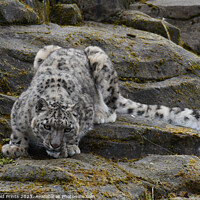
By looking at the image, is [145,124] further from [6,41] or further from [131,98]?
[6,41]

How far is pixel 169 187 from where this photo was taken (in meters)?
4.68

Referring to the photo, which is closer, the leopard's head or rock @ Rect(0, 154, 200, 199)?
rock @ Rect(0, 154, 200, 199)

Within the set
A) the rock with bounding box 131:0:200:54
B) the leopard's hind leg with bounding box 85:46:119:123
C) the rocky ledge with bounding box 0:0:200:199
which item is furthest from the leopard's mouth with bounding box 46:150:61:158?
the rock with bounding box 131:0:200:54

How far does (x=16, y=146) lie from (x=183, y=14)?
34.5 ft

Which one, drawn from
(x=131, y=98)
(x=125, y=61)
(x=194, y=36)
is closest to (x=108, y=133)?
(x=131, y=98)

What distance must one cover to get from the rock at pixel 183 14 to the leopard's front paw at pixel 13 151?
32.1 feet

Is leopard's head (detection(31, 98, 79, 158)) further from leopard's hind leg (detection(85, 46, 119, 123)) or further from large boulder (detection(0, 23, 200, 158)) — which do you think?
leopard's hind leg (detection(85, 46, 119, 123))

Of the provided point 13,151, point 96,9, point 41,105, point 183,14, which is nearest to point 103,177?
point 41,105

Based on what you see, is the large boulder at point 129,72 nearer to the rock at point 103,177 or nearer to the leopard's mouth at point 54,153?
the rock at point 103,177

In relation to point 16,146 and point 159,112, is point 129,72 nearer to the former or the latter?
point 159,112

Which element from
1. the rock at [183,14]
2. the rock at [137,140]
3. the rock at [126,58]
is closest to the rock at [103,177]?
the rock at [137,140]

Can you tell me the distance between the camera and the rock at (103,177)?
3.82 meters

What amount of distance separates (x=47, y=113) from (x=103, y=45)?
4.58m

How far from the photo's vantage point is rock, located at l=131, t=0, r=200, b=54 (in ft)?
45.8
